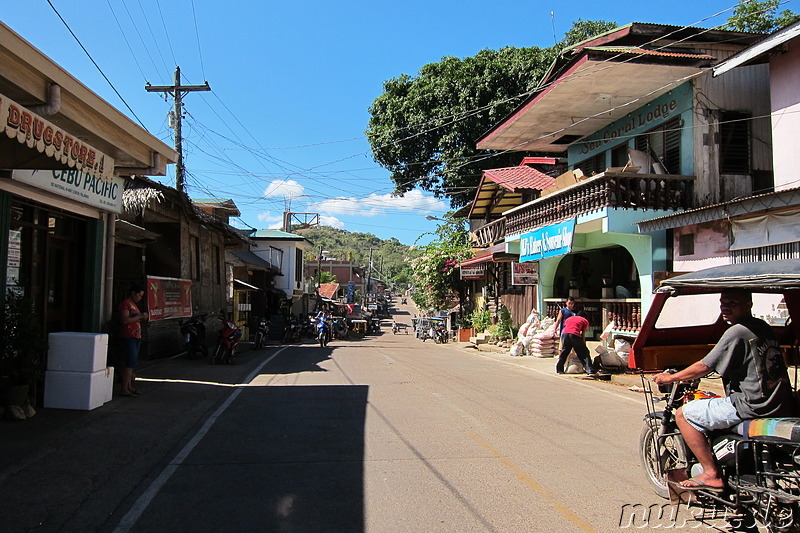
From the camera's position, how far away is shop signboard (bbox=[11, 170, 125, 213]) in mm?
7989

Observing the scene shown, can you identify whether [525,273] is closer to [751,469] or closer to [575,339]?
[575,339]

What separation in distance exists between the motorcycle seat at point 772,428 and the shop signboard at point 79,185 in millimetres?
8524

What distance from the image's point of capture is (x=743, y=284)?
4.33 m

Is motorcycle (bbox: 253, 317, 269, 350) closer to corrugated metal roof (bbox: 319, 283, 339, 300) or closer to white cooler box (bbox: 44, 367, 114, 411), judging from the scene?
white cooler box (bbox: 44, 367, 114, 411)

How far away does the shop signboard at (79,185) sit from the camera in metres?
7.99

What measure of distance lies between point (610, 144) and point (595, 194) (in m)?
4.16

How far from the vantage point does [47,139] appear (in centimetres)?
629

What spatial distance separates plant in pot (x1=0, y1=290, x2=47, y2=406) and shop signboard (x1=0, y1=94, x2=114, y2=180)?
6.37 ft

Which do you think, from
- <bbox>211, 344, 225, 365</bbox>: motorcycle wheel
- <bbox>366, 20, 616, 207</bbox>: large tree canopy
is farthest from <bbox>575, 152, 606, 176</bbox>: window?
<bbox>211, 344, 225, 365</bbox>: motorcycle wheel

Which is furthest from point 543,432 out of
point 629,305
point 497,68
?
point 497,68

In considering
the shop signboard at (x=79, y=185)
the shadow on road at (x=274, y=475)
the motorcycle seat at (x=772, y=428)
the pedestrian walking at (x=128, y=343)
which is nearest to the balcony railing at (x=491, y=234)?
the shop signboard at (x=79, y=185)

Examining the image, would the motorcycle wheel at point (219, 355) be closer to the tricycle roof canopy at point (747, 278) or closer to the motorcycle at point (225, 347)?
the motorcycle at point (225, 347)

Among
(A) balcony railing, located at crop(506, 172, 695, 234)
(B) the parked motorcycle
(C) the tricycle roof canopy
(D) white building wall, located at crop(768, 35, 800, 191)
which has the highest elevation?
(D) white building wall, located at crop(768, 35, 800, 191)

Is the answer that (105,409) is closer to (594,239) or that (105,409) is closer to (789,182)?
(789,182)
